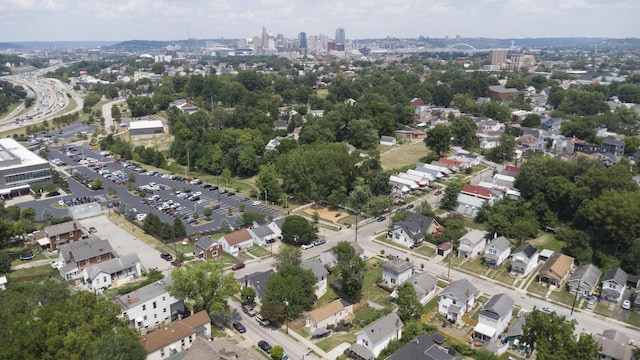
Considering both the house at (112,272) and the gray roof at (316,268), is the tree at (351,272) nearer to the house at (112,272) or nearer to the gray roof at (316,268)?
the gray roof at (316,268)

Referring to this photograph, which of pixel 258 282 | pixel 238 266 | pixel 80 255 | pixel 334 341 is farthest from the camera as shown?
pixel 238 266

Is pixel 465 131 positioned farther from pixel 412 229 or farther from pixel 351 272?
pixel 351 272

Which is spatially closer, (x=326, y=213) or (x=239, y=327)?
(x=239, y=327)

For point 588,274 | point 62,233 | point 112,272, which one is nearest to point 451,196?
point 588,274

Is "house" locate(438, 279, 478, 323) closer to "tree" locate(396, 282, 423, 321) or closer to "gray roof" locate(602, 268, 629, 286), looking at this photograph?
"tree" locate(396, 282, 423, 321)

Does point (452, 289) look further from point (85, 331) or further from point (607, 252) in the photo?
point (85, 331)

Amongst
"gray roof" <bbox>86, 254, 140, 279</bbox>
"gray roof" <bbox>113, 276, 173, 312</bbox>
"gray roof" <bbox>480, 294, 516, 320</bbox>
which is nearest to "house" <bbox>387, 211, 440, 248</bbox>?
"gray roof" <bbox>480, 294, 516, 320</bbox>
